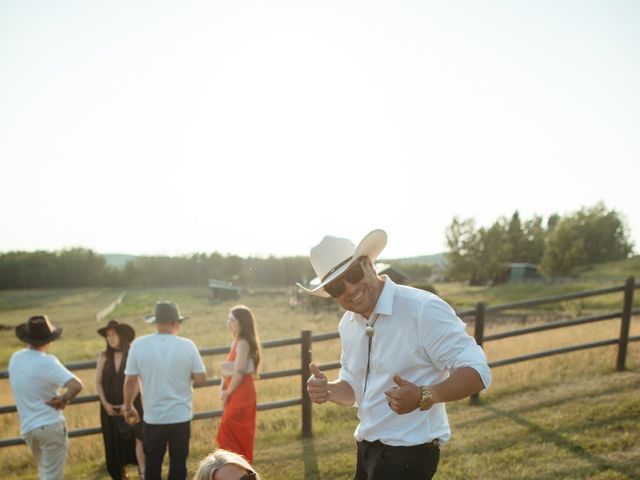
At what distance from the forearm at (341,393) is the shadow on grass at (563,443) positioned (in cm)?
332

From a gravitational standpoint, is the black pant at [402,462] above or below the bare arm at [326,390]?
below

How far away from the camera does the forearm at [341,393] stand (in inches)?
101

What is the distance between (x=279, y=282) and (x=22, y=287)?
167 ft

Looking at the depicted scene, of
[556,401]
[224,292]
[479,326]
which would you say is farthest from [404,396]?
[224,292]

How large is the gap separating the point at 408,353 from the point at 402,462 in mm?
500

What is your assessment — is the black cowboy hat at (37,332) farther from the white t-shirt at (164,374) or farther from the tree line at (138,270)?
the tree line at (138,270)

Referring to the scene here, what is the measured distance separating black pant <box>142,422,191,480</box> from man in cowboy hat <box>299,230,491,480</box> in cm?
219

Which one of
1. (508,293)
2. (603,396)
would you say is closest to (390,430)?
(603,396)

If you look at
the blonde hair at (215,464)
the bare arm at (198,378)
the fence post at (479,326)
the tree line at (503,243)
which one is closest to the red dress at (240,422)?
the bare arm at (198,378)

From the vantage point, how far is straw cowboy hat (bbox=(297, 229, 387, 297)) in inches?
92.4

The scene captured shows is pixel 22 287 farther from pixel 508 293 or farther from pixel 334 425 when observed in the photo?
pixel 508 293

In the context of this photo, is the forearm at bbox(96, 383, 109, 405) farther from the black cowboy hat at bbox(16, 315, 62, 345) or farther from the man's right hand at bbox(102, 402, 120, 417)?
the black cowboy hat at bbox(16, 315, 62, 345)

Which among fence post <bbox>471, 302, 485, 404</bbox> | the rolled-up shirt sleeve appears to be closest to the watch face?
the rolled-up shirt sleeve

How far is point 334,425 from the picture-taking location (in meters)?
6.60
